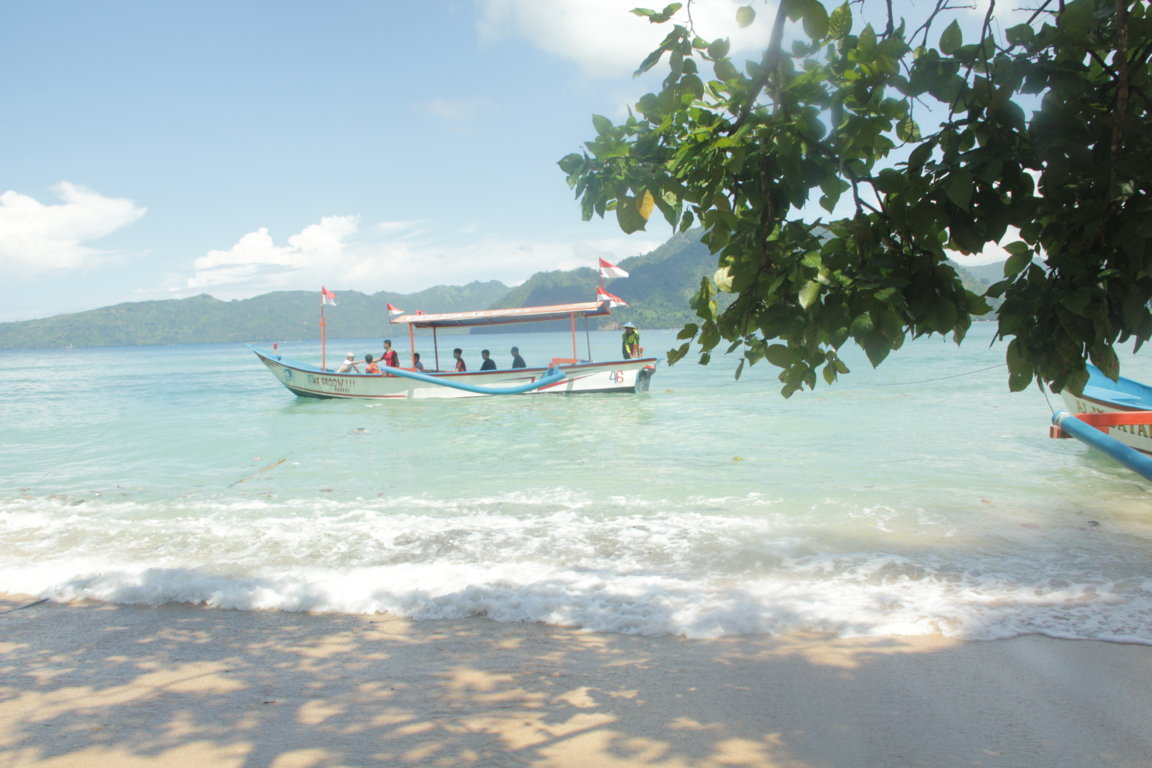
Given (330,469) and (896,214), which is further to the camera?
(330,469)

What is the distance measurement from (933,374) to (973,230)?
3015 cm

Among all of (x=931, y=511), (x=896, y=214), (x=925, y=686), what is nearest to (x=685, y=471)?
(x=931, y=511)

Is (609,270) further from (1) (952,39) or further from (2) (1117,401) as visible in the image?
(1) (952,39)

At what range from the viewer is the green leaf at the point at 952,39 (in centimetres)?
228

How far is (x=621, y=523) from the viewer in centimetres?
744

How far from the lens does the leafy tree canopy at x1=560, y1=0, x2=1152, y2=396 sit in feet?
6.60

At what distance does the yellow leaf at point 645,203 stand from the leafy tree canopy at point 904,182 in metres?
0.01

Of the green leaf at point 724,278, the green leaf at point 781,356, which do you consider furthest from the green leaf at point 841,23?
the green leaf at point 781,356

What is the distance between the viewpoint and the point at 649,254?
563ft

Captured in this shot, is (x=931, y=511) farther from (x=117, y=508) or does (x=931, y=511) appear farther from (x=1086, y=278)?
(x=117, y=508)

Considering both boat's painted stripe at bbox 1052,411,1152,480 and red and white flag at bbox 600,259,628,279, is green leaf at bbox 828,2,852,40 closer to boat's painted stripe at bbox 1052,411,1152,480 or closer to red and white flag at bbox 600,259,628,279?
boat's painted stripe at bbox 1052,411,1152,480

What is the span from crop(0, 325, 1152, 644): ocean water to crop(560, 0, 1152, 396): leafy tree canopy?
2871mm

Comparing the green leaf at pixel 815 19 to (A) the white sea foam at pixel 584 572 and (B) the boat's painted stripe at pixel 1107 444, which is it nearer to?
(A) the white sea foam at pixel 584 572

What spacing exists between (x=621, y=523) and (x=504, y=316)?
13.0 m
